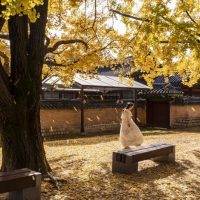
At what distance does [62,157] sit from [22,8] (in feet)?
24.7

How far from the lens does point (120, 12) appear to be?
1114 cm

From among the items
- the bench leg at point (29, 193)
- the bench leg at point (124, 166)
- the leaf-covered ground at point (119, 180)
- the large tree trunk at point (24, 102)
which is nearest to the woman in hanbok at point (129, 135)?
the leaf-covered ground at point (119, 180)

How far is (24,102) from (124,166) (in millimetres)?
3123

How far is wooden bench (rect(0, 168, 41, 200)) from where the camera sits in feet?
19.8

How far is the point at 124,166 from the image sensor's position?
9.32 metres

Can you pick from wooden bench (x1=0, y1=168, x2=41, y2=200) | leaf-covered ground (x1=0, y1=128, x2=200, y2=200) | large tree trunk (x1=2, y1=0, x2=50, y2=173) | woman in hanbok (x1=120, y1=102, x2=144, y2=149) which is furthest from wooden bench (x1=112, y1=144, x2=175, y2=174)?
wooden bench (x1=0, y1=168, x2=41, y2=200)

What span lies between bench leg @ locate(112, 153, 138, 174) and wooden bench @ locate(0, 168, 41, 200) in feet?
10.7

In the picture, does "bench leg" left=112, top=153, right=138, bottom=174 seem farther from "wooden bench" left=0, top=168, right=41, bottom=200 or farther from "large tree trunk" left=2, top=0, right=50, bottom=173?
"wooden bench" left=0, top=168, right=41, bottom=200

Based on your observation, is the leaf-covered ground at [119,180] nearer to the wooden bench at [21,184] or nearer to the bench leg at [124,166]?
the bench leg at [124,166]

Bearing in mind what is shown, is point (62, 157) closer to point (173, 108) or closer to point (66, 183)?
point (66, 183)

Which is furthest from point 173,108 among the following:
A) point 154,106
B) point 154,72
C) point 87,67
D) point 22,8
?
point 22,8

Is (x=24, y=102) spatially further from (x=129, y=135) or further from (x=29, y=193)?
(x=129, y=135)

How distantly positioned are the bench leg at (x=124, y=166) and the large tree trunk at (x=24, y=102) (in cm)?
190

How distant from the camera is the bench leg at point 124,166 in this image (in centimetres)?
926
